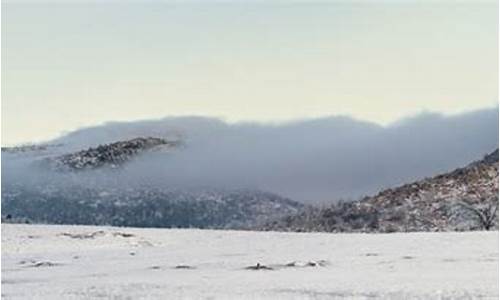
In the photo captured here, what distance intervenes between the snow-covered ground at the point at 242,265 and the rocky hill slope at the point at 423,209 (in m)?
6.09

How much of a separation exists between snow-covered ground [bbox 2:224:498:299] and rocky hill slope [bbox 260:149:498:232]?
20.0 ft

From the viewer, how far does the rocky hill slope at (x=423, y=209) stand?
83.4 ft

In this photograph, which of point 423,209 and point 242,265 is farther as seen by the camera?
point 423,209

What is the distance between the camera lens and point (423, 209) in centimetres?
2820

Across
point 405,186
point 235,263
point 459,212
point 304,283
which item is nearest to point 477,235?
point 235,263

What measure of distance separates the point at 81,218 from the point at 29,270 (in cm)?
984

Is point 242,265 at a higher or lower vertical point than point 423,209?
lower

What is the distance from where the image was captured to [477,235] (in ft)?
57.9

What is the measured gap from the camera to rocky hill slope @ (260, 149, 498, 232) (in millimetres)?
25406

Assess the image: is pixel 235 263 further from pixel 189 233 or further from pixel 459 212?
pixel 459 212

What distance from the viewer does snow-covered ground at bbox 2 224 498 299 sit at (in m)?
10.1

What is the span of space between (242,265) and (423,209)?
15.9m

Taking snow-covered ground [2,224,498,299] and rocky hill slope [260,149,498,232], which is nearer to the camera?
snow-covered ground [2,224,498,299]

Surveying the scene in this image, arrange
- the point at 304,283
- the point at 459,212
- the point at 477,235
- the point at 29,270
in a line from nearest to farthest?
the point at 304,283 → the point at 29,270 → the point at 477,235 → the point at 459,212
